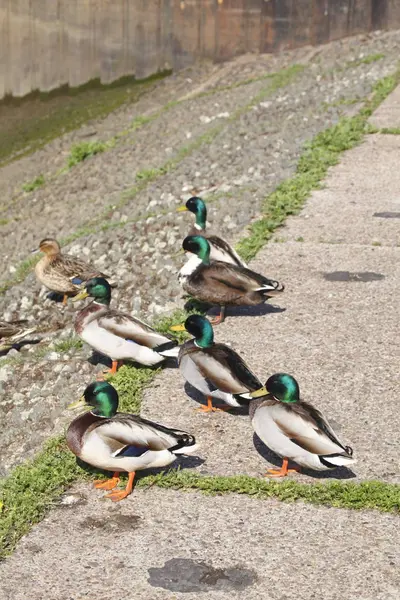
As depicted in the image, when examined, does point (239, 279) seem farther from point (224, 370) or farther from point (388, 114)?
point (388, 114)

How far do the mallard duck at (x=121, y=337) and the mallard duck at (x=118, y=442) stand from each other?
4.81ft

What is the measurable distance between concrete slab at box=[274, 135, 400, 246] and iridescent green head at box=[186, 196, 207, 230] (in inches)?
33.4

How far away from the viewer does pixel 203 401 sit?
26.0 feet

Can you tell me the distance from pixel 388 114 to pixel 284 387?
10765mm

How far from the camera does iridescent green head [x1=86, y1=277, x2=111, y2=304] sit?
9336 mm

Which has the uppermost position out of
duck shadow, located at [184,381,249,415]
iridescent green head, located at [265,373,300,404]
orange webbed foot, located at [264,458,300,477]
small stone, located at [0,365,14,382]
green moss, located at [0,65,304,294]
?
iridescent green head, located at [265,373,300,404]

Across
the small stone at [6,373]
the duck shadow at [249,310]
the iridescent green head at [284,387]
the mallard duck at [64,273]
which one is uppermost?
the iridescent green head at [284,387]

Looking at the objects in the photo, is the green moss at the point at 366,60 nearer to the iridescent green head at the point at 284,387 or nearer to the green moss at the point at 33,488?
the iridescent green head at the point at 284,387

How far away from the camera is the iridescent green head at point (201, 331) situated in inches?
307

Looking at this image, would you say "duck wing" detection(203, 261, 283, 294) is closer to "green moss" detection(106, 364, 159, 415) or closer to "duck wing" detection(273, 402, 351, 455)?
"green moss" detection(106, 364, 159, 415)

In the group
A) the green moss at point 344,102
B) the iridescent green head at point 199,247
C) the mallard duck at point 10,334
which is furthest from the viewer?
the green moss at point 344,102

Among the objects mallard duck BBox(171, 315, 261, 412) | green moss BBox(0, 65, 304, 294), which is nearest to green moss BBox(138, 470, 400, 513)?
mallard duck BBox(171, 315, 261, 412)

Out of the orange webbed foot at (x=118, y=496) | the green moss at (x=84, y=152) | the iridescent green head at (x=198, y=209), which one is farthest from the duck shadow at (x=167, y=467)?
Answer: the green moss at (x=84, y=152)

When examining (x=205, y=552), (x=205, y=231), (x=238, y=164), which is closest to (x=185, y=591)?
(x=205, y=552)
